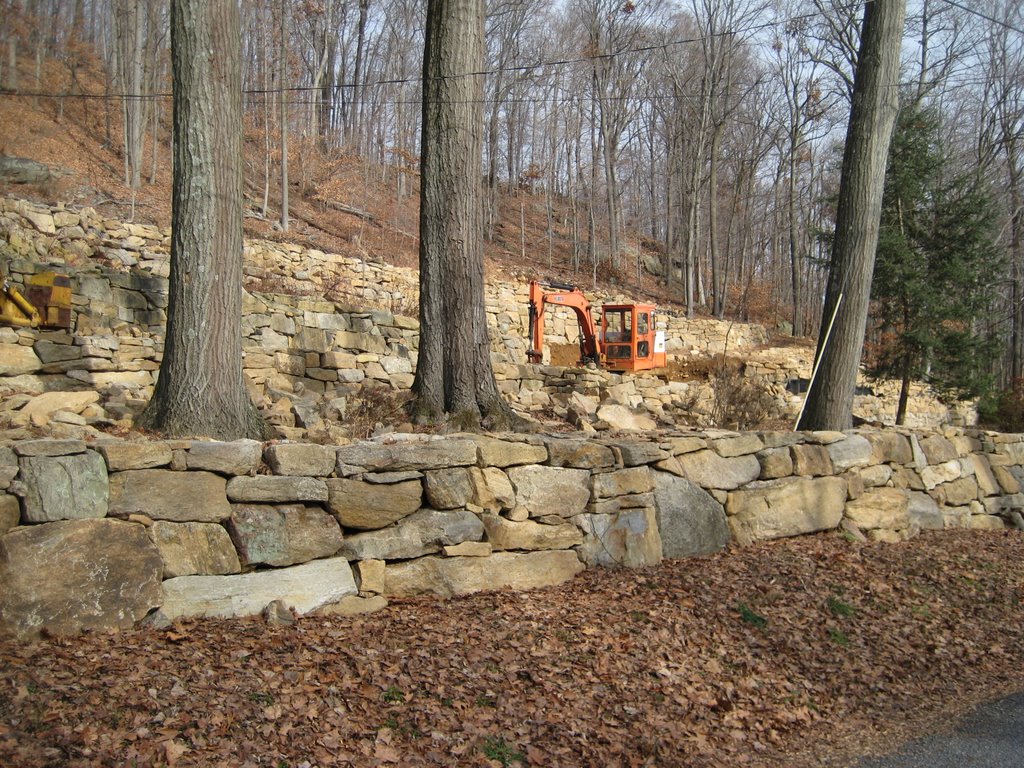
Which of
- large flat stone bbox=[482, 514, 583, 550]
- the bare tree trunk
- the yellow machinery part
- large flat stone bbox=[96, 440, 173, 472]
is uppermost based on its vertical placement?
the bare tree trunk

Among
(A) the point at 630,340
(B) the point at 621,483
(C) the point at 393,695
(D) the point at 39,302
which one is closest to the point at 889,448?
(B) the point at 621,483

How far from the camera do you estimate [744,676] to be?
455cm

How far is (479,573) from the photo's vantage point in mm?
5121

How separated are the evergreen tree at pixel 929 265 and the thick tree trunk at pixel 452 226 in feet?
33.7

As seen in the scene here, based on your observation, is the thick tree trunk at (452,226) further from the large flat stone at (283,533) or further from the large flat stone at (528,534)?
the large flat stone at (283,533)

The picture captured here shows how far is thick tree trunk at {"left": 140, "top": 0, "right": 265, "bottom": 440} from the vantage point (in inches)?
207

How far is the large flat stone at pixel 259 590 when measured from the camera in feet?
13.5

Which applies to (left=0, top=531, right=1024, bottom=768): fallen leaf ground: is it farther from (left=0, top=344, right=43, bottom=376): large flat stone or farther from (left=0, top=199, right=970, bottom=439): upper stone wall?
→ (left=0, top=344, right=43, bottom=376): large flat stone

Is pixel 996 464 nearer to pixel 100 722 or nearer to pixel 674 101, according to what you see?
pixel 100 722

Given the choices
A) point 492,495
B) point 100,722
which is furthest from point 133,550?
point 492,495

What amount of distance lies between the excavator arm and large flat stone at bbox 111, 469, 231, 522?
11623 millimetres

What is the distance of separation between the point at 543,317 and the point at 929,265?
7975 millimetres

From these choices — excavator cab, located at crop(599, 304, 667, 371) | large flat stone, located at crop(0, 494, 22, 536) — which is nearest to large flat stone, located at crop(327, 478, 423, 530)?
large flat stone, located at crop(0, 494, 22, 536)

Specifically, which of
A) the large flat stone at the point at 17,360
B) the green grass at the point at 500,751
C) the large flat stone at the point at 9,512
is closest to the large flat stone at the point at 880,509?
the green grass at the point at 500,751
